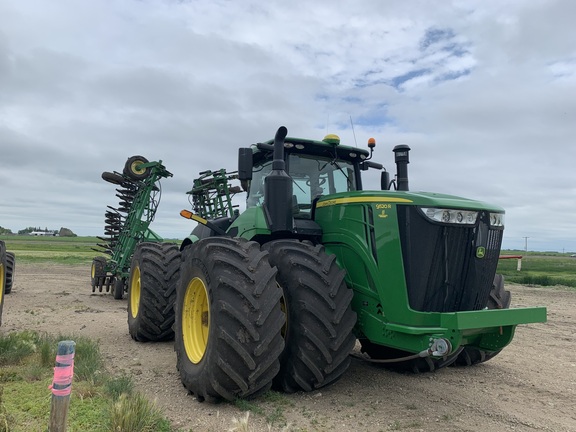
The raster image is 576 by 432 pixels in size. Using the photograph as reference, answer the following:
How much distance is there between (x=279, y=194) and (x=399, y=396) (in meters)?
2.57

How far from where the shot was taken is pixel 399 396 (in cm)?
498

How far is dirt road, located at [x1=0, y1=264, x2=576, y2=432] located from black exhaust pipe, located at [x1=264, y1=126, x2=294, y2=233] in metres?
1.85

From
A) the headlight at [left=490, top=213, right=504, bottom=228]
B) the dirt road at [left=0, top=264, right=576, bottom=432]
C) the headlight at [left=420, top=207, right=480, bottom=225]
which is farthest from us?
the headlight at [left=490, top=213, right=504, bottom=228]

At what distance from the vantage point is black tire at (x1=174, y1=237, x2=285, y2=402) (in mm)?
4203

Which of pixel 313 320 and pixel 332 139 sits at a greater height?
pixel 332 139

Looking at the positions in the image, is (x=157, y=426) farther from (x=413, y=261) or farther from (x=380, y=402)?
(x=413, y=261)

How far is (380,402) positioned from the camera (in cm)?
475

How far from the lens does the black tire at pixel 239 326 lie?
420 centimetres

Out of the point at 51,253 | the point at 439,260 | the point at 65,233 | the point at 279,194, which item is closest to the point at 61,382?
the point at 279,194

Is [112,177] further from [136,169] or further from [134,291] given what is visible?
[134,291]

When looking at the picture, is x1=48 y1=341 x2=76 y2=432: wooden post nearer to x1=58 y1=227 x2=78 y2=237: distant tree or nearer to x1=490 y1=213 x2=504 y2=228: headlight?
x1=490 y1=213 x2=504 y2=228: headlight

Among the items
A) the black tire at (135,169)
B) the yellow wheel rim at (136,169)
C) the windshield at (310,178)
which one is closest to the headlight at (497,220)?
the windshield at (310,178)

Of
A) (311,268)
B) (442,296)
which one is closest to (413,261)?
(442,296)

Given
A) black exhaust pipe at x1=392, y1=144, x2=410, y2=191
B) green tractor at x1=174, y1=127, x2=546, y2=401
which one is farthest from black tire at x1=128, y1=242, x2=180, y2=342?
black exhaust pipe at x1=392, y1=144, x2=410, y2=191
